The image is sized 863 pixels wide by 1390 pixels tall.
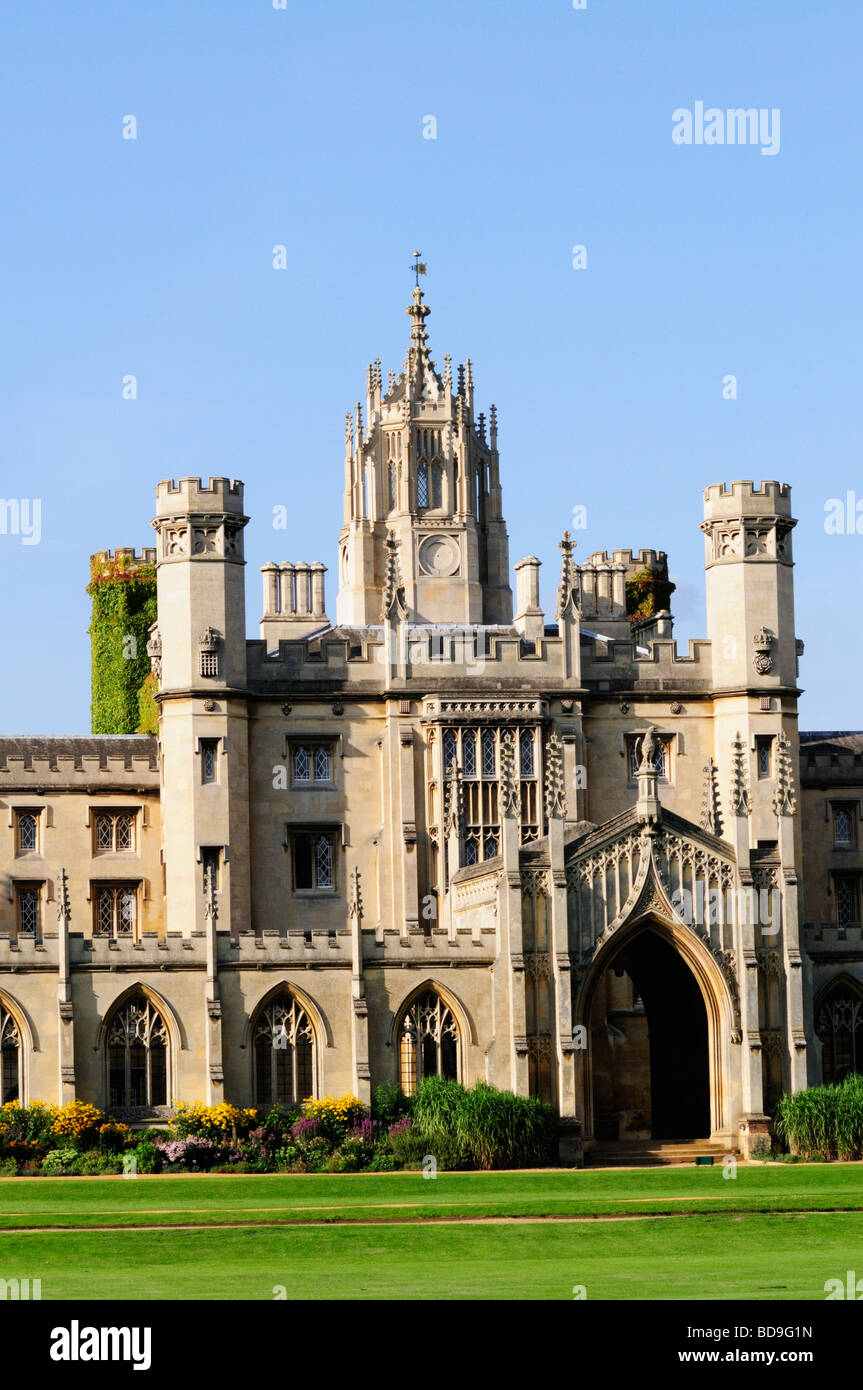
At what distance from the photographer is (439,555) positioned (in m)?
70.4

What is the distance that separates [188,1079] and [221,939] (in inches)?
119

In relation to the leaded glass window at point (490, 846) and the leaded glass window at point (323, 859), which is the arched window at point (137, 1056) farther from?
the leaded glass window at point (490, 846)

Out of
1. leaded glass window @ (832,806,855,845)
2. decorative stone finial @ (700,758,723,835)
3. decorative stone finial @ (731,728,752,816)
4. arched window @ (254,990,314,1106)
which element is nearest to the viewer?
arched window @ (254,990,314,1106)

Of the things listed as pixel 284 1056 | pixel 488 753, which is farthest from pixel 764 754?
pixel 284 1056

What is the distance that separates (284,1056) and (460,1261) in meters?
21.6

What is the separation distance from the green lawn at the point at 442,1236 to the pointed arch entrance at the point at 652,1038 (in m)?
6.18

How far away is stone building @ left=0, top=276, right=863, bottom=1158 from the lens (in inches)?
2077

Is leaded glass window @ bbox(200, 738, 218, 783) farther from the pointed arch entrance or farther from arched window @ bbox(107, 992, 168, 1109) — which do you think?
the pointed arch entrance

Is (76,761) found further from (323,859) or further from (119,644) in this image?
(119,644)

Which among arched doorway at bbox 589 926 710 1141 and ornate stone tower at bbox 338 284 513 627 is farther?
ornate stone tower at bbox 338 284 513 627

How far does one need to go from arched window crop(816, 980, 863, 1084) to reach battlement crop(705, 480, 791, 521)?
12.9 meters

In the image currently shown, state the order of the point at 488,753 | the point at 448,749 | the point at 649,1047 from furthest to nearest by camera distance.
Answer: the point at 488,753 < the point at 448,749 < the point at 649,1047

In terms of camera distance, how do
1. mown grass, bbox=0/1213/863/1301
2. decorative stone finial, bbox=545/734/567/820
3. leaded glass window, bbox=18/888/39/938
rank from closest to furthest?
mown grass, bbox=0/1213/863/1301 → decorative stone finial, bbox=545/734/567/820 → leaded glass window, bbox=18/888/39/938

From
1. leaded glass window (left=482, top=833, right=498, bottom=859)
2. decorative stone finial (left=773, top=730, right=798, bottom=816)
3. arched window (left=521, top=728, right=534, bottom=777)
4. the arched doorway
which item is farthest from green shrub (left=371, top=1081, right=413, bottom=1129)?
arched window (left=521, top=728, right=534, bottom=777)
